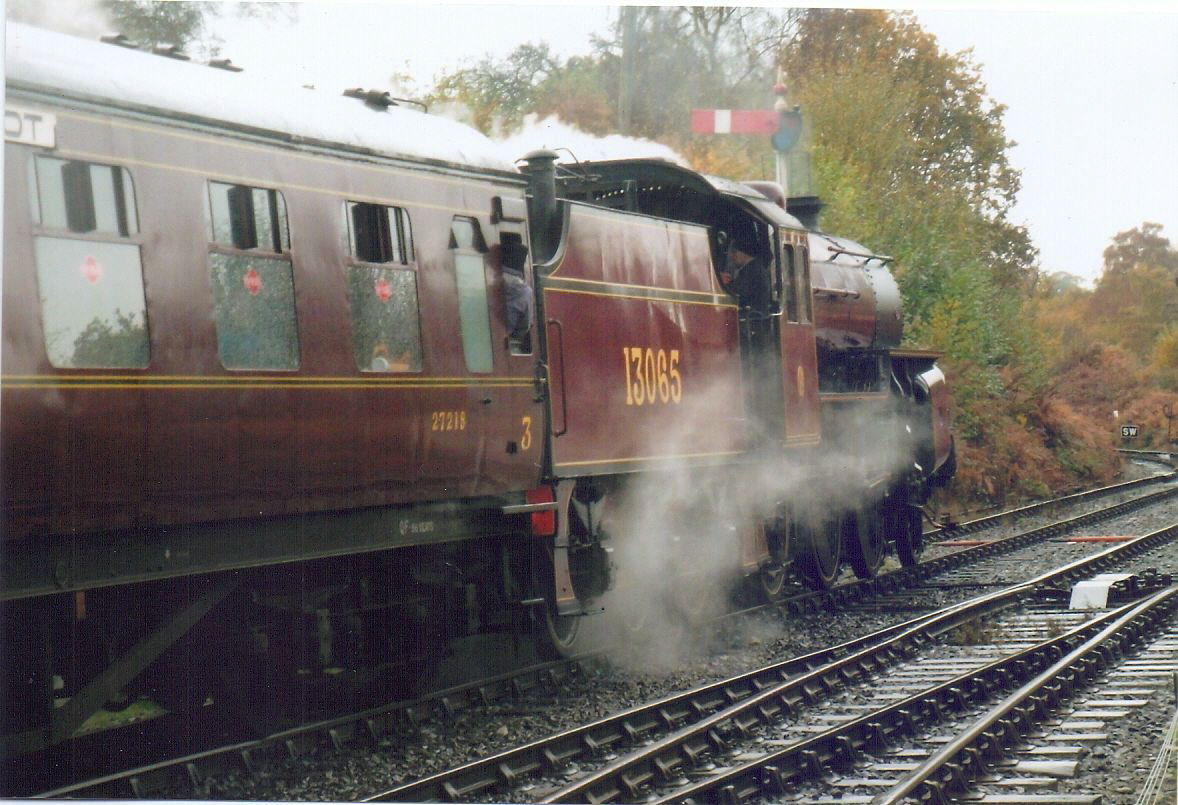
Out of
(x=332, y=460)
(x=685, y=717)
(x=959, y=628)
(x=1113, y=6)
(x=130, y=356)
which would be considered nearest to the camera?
(x=130, y=356)

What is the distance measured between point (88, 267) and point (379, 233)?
1.90 m

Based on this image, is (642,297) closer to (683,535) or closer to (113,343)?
(683,535)

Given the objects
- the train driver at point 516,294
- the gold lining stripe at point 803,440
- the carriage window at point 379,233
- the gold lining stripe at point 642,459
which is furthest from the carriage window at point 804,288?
the carriage window at point 379,233

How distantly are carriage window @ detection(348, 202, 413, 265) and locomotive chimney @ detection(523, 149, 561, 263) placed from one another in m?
1.71

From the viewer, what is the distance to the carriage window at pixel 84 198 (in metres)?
5.33

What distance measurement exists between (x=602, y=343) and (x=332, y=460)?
292cm

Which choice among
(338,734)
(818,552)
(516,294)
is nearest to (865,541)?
(818,552)

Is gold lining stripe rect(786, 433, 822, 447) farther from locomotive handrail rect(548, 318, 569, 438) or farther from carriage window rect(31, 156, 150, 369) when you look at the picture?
carriage window rect(31, 156, 150, 369)

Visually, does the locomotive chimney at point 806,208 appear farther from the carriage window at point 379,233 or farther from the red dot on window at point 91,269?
the red dot on window at point 91,269

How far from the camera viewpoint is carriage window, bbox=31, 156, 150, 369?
5.29m

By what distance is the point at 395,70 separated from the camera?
824 cm

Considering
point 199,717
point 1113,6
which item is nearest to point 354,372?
point 199,717

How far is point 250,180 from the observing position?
20.7ft

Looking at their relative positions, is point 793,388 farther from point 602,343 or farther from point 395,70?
point 395,70
